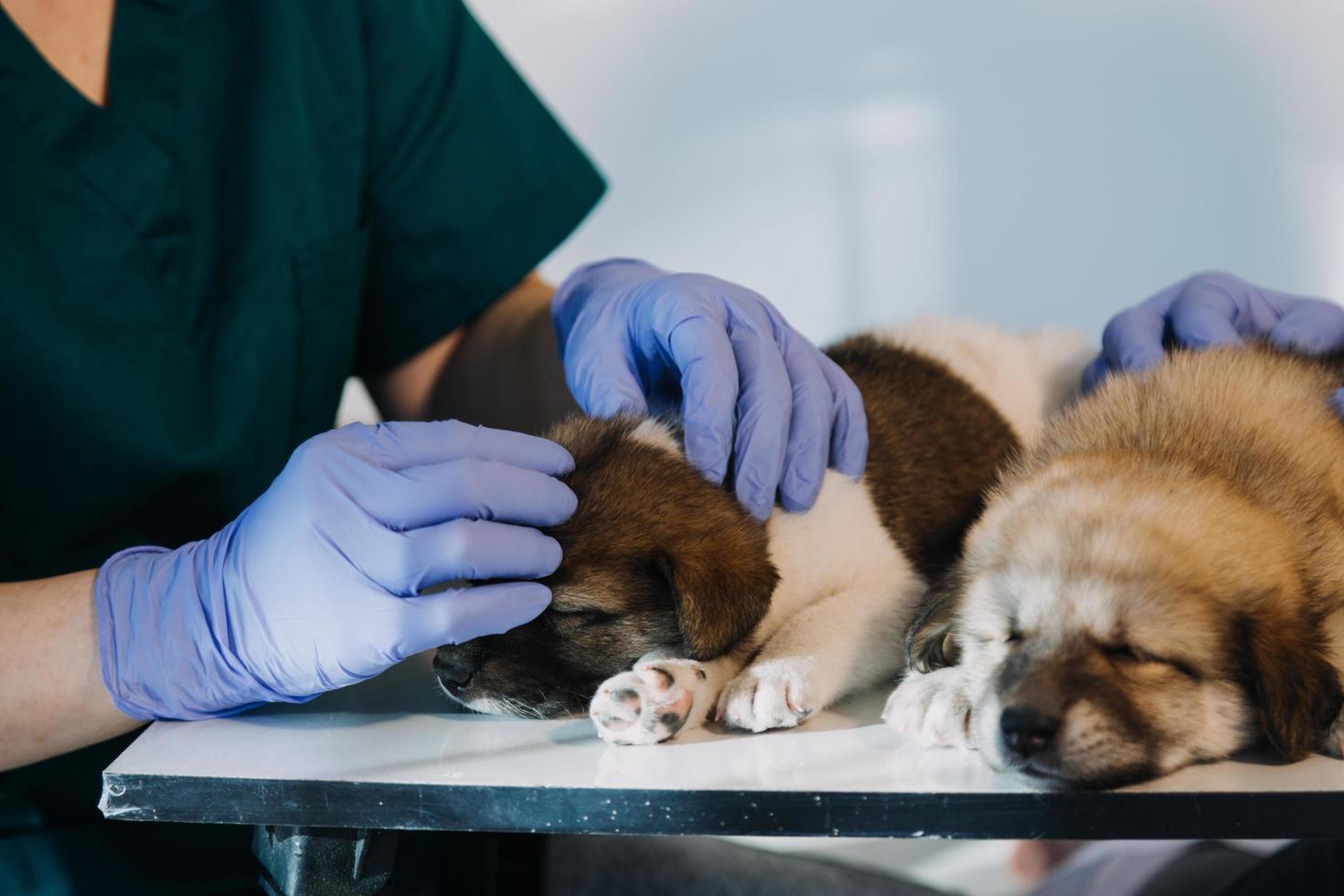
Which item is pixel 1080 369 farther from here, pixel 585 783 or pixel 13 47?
pixel 13 47

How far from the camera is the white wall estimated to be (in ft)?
12.2

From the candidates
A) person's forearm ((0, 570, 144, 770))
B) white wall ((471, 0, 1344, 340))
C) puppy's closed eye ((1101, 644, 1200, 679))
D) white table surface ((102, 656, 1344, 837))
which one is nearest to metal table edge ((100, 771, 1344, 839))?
white table surface ((102, 656, 1344, 837))

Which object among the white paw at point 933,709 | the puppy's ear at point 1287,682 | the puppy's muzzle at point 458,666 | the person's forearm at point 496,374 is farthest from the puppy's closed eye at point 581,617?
the person's forearm at point 496,374

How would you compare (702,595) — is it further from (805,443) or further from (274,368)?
(274,368)

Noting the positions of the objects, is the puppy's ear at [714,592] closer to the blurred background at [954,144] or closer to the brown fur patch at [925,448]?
the brown fur patch at [925,448]

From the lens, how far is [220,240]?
2105 mm

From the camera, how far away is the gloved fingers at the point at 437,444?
1523mm

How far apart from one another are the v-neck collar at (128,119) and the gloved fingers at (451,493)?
78 centimetres

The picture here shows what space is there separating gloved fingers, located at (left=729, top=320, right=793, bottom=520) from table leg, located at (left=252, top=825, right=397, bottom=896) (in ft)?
2.26

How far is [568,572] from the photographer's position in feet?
5.06

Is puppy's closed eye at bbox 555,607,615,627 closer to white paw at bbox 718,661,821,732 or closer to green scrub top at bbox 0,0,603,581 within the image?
white paw at bbox 718,661,821,732

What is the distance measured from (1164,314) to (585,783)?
4.69 ft

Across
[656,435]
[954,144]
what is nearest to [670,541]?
[656,435]

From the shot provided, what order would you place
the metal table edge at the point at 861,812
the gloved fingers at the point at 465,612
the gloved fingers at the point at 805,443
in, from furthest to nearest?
the gloved fingers at the point at 805,443, the gloved fingers at the point at 465,612, the metal table edge at the point at 861,812
